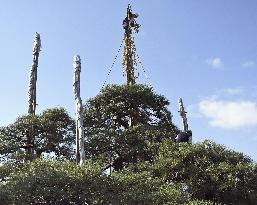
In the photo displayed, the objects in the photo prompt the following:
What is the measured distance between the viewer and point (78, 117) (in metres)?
22.5

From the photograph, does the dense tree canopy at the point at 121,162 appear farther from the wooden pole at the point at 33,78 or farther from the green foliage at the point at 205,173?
the wooden pole at the point at 33,78

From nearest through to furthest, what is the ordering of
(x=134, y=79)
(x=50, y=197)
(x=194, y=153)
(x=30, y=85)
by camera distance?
(x=50, y=197)
(x=194, y=153)
(x=30, y=85)
(x=134, y=79)

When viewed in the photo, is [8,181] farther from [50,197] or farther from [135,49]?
[135,49]

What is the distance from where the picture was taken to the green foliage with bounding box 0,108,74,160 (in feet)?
75.3

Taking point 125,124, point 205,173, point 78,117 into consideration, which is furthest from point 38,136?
point 205,173

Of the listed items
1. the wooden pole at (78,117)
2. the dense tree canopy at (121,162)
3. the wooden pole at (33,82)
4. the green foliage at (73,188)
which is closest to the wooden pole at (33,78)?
the wooden pole at (33,82)

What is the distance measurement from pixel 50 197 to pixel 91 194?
4.23ft

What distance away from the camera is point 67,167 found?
594 inches

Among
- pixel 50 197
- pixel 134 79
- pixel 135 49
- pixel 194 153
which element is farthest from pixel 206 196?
pixel 135 49

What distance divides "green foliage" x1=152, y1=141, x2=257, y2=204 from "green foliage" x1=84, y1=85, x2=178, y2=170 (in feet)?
5.59

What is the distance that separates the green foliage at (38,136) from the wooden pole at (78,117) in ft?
5.61

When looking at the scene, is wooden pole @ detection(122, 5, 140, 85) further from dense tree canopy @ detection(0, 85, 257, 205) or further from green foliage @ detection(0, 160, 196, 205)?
green foliage @ detection(0, 160, 196, 205)

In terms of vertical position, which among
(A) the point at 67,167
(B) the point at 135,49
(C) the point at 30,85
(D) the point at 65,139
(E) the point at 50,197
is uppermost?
(B) the point at 135,49

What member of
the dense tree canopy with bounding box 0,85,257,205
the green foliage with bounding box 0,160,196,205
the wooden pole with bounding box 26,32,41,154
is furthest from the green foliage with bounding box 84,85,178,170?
the green foliage with bounding box 0,160,196,205
